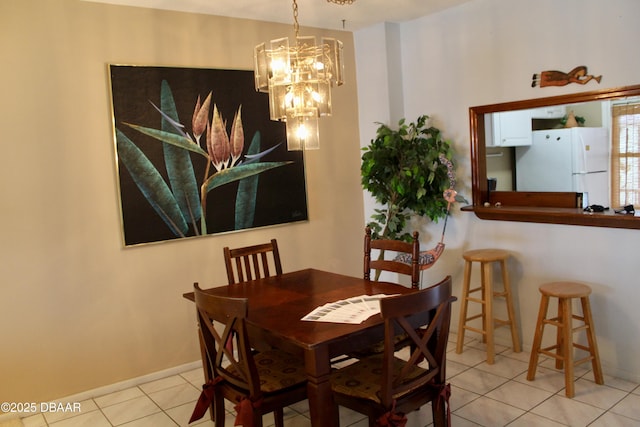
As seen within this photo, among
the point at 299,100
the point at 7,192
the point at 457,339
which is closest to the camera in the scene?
the point at 299,100

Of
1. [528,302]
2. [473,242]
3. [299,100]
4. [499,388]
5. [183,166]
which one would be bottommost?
[499,388]

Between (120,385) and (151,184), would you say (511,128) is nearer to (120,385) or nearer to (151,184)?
(151,184)

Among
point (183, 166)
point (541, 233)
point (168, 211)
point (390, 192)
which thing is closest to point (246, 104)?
point (183, 166)

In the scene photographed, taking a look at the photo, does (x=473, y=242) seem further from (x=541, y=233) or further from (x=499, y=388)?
(x=499, y=388)

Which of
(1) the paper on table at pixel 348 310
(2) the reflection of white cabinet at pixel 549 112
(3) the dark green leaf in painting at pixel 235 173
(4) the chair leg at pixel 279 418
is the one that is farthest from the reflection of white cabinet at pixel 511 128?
(4) the chair leg at pixel 279 418

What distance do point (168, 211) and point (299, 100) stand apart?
1.56 meters

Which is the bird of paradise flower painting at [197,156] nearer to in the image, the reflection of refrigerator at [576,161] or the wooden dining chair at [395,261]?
the wooden dining chair at [395,261]

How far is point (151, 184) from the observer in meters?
3.46

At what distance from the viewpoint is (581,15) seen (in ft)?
10.4

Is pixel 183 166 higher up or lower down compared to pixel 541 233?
higher up

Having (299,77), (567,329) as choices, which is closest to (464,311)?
(567,329)

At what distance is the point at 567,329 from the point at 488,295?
62 centimetres

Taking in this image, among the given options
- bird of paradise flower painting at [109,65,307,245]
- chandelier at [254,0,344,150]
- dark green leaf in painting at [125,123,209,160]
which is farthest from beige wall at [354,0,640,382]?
chandelier at [254,0,344,150]

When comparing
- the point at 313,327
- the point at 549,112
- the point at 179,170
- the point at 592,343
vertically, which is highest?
the point at 549,112
